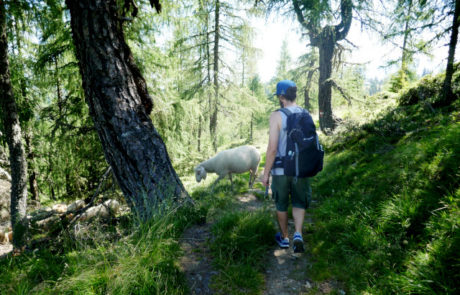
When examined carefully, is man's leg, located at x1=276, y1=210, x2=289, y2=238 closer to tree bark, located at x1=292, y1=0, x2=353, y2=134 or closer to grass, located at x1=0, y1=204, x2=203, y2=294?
grass, located at x1=0, y1=204, x2=203, y2=294

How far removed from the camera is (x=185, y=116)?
23.8 feet

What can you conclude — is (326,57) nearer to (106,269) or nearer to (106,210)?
(106,210)

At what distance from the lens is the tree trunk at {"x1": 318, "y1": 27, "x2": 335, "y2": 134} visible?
9.62 metres

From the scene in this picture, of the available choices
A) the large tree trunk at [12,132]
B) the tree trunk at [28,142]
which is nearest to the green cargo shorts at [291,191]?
the large tree trunk at [12,132]

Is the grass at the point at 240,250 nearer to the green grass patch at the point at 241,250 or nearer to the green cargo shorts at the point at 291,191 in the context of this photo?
the green grass patch at the point at 241,250

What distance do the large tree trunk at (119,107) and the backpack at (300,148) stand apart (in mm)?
1824

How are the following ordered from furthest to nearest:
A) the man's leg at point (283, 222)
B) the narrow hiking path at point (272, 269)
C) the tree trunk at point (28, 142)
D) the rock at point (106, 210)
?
the tree trunk at point (28, 142) → the rock at point (106, 210) → the man's leg at point (283, 222) → the narrow hiking path at point (272, 269)

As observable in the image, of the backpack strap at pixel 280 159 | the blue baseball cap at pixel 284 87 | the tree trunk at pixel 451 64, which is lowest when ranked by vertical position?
the backpack strap at pixel 280 159

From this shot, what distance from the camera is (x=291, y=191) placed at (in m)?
2.99

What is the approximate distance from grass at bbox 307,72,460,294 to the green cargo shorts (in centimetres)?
68

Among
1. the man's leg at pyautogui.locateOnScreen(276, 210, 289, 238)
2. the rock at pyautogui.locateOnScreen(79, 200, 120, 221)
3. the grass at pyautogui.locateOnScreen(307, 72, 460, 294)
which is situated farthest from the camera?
the rock at pyautogui.locateOnScreen(79, 200, 120, 221)

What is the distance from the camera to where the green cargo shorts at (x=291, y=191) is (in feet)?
9.54

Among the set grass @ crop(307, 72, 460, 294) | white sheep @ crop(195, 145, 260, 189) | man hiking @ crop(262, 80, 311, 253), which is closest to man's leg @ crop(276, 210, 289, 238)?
man hiking @ crop(262, 80, 311, 253)

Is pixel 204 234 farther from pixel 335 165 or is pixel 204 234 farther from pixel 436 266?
pixel 335 165
